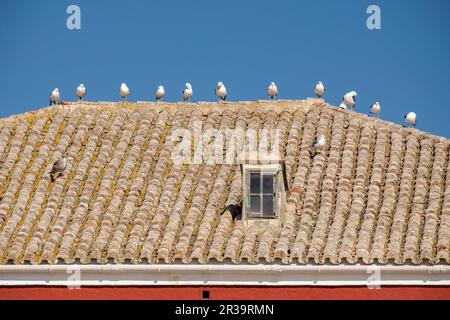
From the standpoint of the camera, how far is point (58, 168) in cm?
2306

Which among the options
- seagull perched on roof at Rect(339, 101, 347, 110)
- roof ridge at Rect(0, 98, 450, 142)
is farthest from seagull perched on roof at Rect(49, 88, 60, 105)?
seagull perched on roof at Rect(339, 101, 347, 110)

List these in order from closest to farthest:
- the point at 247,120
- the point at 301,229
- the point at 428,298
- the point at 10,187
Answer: the point at 428,298 → the point at 301,229 → the point at 10,187 → the point at 247,120

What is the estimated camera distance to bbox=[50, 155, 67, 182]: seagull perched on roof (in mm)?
23062

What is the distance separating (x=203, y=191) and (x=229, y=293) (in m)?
2.57

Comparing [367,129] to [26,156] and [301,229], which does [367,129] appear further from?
[26,156]

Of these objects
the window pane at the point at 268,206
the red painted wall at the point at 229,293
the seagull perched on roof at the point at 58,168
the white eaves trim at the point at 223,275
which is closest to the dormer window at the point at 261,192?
the window pane at the point at 268,206

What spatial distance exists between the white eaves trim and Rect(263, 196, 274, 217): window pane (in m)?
1.55

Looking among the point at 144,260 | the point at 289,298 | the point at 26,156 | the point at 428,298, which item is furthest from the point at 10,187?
the point at 428,298

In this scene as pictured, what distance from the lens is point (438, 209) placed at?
70.3 feet

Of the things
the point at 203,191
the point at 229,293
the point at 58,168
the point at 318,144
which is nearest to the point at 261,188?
the point at 203,191

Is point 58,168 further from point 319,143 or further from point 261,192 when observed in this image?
point 319,143

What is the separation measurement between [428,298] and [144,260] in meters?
3.90
